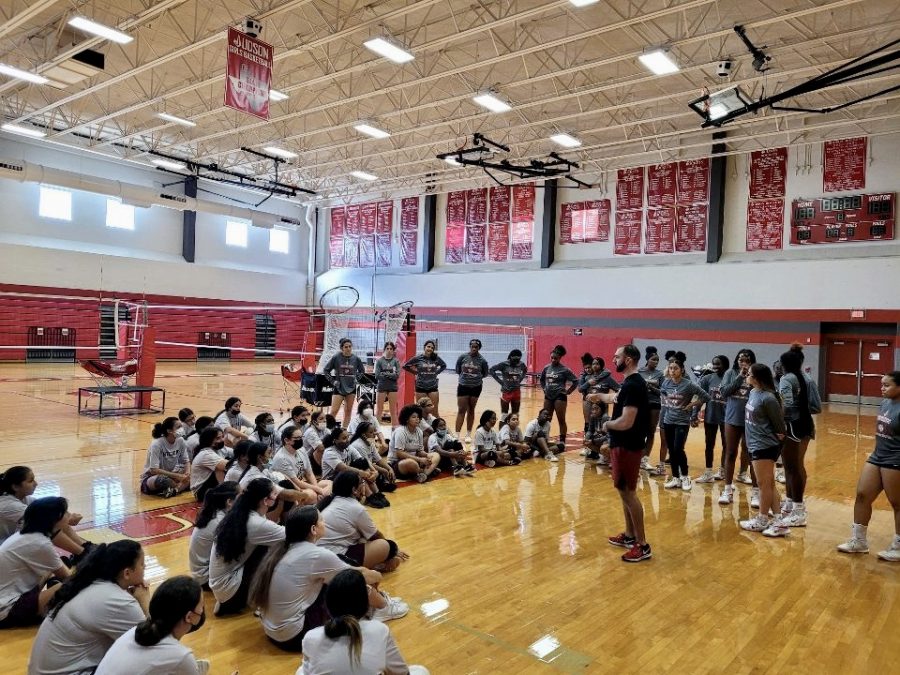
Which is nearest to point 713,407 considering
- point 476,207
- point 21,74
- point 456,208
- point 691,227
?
point 691,227

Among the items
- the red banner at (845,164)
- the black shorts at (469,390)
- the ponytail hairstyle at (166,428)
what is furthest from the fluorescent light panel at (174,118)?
the red banner at (845,164)

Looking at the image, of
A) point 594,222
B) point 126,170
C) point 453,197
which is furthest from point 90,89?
point 594,222

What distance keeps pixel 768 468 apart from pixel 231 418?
6.12 meters

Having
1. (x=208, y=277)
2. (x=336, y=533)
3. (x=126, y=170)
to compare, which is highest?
(x=126, y=170)

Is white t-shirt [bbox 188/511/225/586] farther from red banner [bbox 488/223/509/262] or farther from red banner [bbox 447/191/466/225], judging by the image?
red banner [bbox 447/191/466/225]

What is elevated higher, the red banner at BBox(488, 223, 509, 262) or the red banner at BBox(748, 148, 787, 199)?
the red banner at BBox(748, 148, 787, 199)

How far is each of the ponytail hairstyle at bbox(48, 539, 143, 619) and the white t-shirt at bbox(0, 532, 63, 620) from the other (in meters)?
1.04

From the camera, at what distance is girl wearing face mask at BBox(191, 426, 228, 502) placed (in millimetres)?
6559

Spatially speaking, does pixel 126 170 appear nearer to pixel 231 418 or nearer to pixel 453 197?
pixel 453 197

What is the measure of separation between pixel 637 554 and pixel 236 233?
85.9 feet

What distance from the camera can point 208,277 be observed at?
2691 centimetres

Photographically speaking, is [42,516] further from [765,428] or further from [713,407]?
[713,407]

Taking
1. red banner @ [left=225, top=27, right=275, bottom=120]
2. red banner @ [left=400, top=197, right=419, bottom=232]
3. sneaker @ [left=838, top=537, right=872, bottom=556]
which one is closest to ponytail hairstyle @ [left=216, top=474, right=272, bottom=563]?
sneaker @ [left=838, top=537, right=872, bottom=556]

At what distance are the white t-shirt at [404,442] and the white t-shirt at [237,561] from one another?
4045 millimetres
